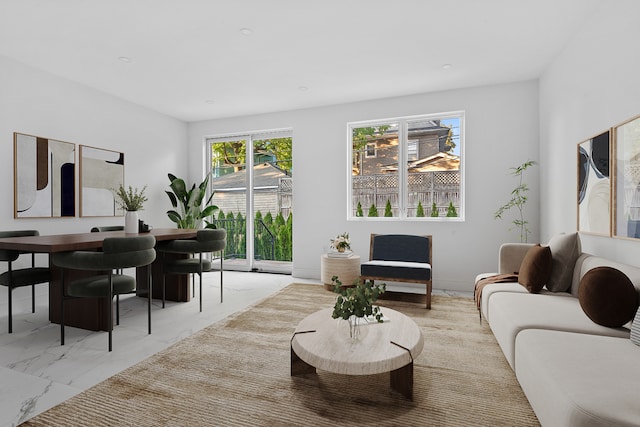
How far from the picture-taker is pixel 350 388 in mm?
1974

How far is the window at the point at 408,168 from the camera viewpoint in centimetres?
457

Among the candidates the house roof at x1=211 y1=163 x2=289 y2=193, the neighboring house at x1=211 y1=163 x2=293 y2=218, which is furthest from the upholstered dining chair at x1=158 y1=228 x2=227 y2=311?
the house roof at x1=211 y1=163 x2=289 y2=193

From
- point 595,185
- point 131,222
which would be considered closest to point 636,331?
point 595,185

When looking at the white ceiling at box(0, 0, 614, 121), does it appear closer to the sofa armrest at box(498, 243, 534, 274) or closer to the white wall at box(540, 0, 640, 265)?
the white wall at box(540, 0, 640, 265)

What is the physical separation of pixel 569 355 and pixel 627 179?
1.55 meters

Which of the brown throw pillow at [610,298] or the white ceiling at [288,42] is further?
the white ceiling at [288,42]

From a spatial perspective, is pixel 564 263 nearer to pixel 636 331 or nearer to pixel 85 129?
pixel 636 331

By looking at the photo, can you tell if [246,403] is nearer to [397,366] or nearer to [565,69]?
[397,366]

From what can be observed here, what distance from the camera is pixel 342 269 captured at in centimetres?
436

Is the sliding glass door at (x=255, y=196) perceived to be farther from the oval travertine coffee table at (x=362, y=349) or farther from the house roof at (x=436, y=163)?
the oval travertine coffee table at (x=362, y=349)

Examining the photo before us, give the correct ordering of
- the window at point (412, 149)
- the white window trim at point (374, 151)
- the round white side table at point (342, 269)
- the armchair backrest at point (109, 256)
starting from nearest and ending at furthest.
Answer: the armchair backrest at point (109, 256) < the round white side table at point (342, 269) < the window at point (412, 149) < the white window trim at point (374, 151)

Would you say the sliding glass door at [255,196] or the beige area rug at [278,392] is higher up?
the sliding glass door at [255,196]

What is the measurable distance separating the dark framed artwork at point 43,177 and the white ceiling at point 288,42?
90 cm

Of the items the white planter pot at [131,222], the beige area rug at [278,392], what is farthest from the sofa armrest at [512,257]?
the white planter pot at [131,222]
